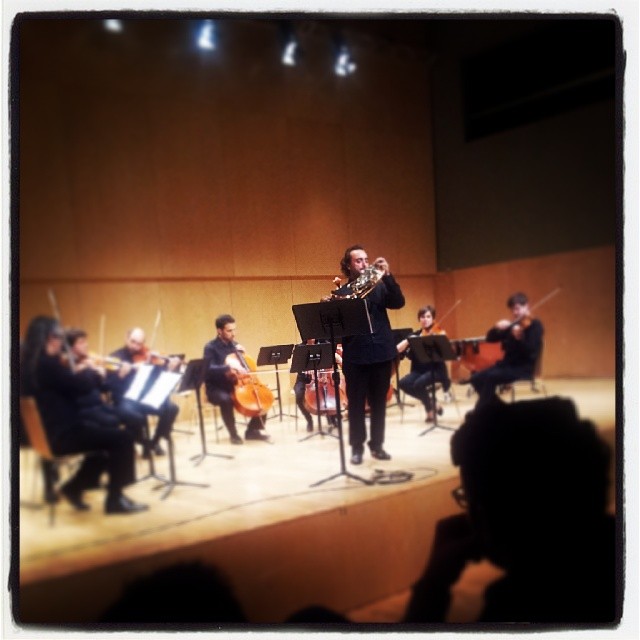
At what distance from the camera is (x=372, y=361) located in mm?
1961

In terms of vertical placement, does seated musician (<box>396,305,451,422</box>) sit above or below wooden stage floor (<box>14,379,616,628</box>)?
above

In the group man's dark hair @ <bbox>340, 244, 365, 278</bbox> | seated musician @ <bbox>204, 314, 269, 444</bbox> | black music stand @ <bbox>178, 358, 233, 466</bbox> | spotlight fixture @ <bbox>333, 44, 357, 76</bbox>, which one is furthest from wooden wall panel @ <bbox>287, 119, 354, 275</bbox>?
black music stand @ <bbox>178, 358, 233, 466</bbox>

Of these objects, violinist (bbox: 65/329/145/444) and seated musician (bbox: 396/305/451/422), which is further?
seated musician (bbox: 396/305/451/422)

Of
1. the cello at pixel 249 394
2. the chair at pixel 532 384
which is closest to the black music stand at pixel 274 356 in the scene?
the cello at pixel 249 394

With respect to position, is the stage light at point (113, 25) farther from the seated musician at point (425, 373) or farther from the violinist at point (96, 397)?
the seated musician at point (425, 373)

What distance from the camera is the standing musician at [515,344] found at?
1.94 metres

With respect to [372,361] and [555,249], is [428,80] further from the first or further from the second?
[372,361]

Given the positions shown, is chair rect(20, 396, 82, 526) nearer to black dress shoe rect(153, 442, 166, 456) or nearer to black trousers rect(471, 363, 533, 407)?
black dress shoe rect(153, 442, 166, 456)

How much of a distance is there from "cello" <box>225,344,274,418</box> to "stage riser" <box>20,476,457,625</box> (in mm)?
338

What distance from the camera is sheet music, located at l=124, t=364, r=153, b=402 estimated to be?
1.85m

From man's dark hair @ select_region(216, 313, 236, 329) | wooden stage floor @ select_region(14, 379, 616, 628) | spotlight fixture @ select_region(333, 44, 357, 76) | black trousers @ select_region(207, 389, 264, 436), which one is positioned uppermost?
spotlight fixture @ select_region(333, 44, 357, 76)
